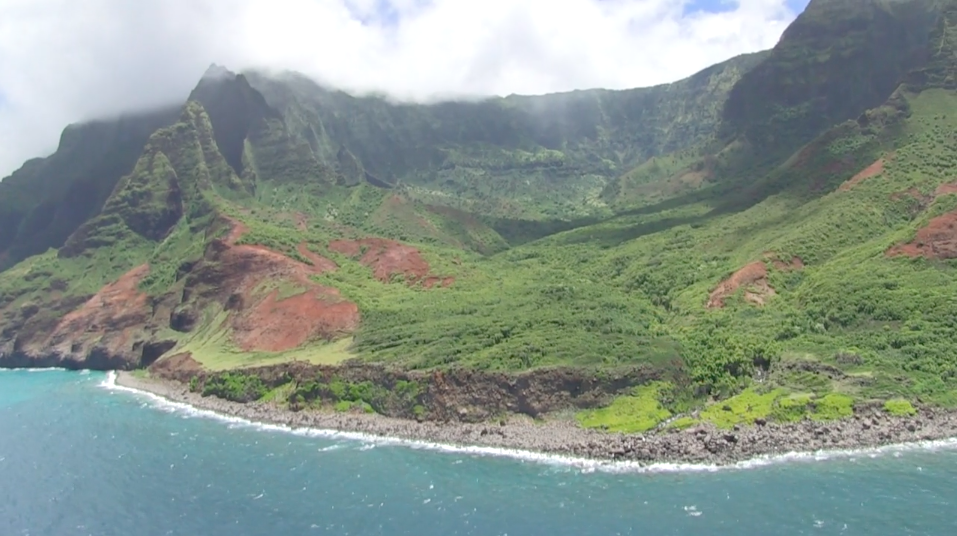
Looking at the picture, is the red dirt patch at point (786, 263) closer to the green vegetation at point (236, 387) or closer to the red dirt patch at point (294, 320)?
the red dirt patch at point (294, 320)

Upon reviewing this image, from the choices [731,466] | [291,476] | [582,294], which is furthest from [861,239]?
[291,476]

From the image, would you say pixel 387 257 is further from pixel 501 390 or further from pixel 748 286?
pixel 501 390

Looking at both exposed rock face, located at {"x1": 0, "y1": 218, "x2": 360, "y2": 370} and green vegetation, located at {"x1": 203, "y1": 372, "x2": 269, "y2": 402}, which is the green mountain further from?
green vegetation, located at {"x1": 203, "y1": 372, "x2": 269, "y2": 402}

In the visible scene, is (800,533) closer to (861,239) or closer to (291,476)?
(291,476)

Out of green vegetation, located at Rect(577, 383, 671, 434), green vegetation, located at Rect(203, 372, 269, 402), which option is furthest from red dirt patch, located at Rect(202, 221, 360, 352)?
green vegetation, located at Rect(577, 383, 671, 434)

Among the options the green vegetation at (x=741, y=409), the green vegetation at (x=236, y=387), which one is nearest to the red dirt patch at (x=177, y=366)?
the green vegetation at (x=236, y=387)

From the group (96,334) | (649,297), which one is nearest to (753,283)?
(649,297)
